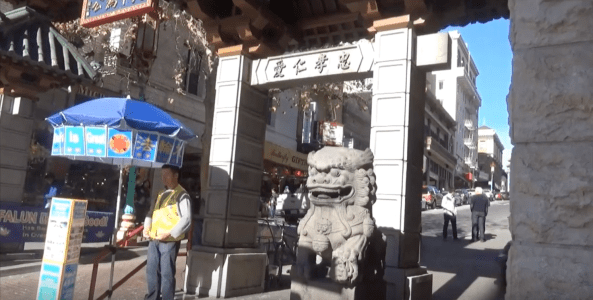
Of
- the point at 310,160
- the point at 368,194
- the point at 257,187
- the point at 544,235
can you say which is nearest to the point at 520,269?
the point at 544,235

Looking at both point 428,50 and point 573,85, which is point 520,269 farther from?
point 428,50

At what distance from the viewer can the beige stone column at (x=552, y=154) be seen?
2219 mm

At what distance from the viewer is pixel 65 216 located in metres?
5.03

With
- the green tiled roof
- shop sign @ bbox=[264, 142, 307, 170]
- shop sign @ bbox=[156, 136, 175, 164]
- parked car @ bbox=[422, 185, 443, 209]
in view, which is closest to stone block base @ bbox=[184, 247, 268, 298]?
shop sign @ bbox=[156, 136, 175, 164]

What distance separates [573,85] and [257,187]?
5.74m

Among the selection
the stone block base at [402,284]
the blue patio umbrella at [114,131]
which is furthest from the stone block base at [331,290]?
the blue patio umbrella at [114,131]

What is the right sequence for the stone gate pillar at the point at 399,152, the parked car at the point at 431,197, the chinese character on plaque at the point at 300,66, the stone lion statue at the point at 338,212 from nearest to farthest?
the stone lion statue at the point at 338,212
the stone gate pillar at the point at 399,152
the chinese character on plaque at the point at 300,66
the parked car at the point at 431,197

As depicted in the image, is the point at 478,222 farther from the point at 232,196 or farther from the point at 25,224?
the point at 25,224

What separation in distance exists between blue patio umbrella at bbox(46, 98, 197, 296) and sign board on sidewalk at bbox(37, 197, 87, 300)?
71 centimetres

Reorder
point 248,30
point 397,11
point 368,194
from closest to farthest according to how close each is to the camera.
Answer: point 368,194 → point 397,11 → point 248,30

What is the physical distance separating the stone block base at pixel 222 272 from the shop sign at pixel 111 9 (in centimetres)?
372

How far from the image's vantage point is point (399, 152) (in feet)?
18.8

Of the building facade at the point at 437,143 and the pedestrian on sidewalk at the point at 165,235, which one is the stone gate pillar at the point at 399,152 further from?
the building facade at the point at 437,143

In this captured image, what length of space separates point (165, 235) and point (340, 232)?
220 cm
